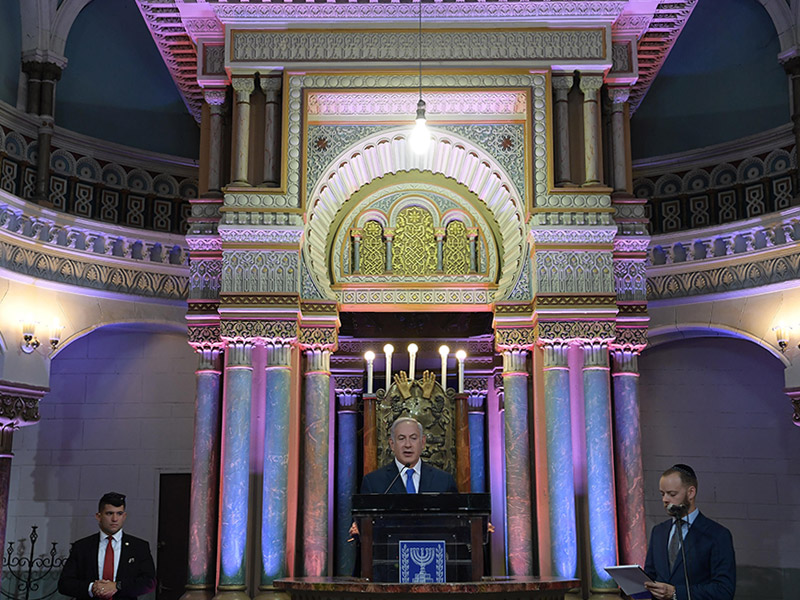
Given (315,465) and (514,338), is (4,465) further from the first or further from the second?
(514,338)

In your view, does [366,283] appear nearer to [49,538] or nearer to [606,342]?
[606,342]

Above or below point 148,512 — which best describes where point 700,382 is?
above

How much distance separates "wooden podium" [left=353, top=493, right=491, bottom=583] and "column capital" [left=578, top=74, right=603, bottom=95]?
4.74 m

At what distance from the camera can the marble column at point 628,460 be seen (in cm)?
905

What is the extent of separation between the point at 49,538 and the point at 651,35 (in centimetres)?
907

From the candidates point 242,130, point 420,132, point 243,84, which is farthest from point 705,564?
point 243,84

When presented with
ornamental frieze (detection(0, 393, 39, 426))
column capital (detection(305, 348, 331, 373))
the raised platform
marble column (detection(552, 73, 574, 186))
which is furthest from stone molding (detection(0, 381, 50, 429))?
marble column (detection(552, 73, 574, 186))

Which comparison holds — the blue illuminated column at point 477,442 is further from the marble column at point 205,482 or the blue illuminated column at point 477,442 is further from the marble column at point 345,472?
the marble column at point 205,482

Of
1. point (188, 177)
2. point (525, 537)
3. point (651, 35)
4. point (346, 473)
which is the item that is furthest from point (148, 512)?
point (651, 35)

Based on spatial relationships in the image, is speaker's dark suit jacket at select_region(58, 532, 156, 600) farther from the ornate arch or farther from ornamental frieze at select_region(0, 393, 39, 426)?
ornamental frieze at select_region(0, 393, 39, 426)

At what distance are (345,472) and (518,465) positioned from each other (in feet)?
11.9

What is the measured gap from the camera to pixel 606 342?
30.0 ft

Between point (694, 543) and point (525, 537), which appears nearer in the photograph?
point (694, 543)

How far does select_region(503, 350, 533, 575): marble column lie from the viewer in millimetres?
9141
